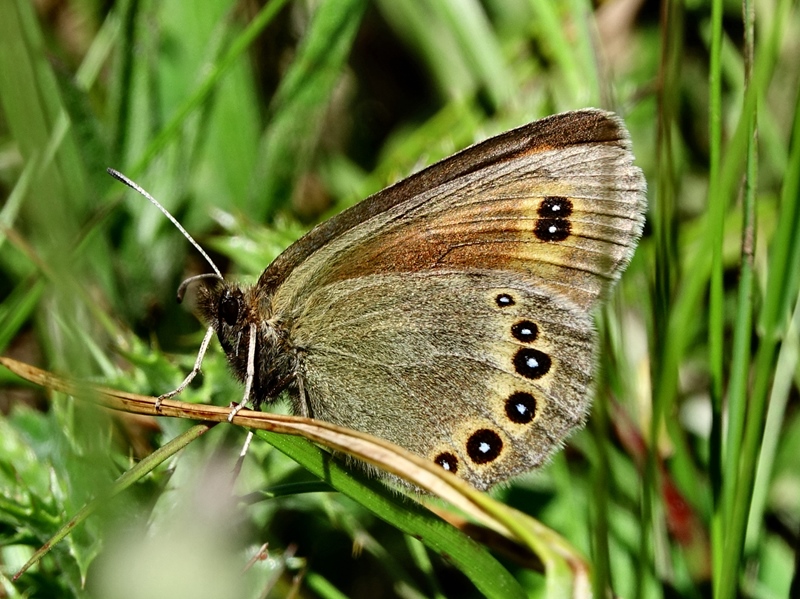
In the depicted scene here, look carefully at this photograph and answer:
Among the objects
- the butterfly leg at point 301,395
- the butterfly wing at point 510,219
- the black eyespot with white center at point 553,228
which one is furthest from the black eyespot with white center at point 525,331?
the butterfly leg at point 301,395

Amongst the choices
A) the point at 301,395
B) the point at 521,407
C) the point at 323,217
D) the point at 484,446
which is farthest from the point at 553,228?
the point at 323,217

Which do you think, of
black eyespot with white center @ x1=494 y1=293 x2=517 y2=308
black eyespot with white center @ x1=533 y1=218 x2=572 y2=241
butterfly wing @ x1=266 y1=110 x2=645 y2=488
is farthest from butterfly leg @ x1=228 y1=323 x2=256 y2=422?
black eyespot with white center @ x1=533 y1=218 x2=572 y2=241

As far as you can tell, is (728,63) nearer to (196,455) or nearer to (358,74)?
(358,74)

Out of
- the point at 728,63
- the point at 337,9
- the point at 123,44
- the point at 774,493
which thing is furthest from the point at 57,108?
the point at 774,493

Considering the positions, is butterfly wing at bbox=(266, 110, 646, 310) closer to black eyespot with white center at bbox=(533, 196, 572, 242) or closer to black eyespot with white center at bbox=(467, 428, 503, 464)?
black eyespot with white center at bbox=(533, 196, 572, 242)

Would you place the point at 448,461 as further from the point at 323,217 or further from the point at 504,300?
the point at 323,217

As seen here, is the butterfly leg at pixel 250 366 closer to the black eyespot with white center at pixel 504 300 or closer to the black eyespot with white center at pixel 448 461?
the black eyespot with white center at pixel 448 461

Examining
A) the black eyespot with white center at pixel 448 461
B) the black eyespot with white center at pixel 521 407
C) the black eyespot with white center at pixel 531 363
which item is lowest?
the black eyespot with white center at pixel 448 461
